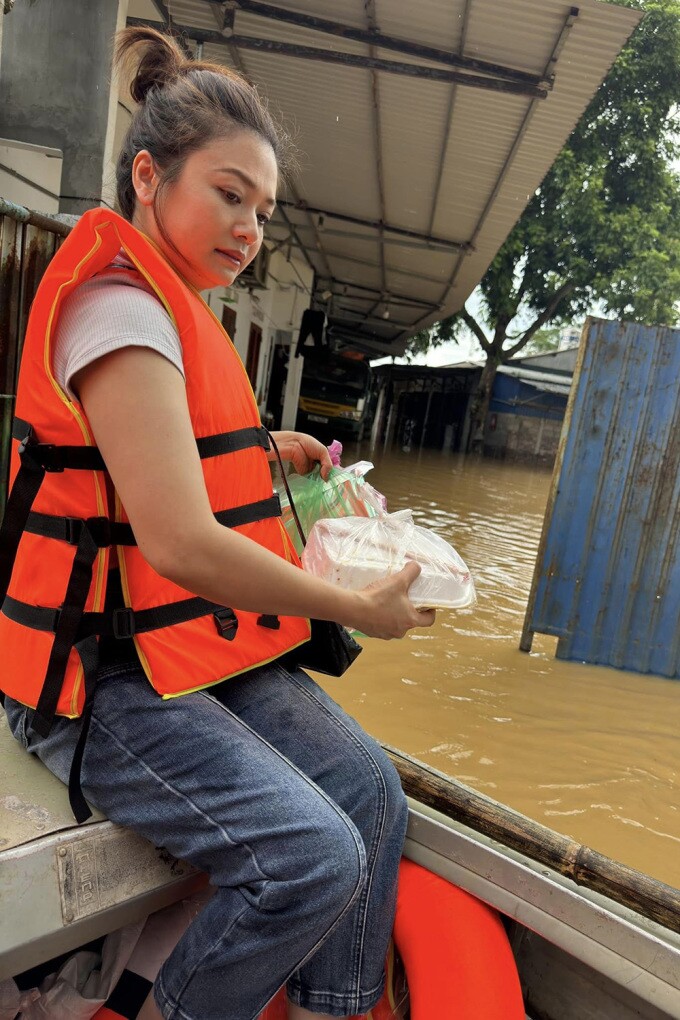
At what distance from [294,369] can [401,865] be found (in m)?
16.5

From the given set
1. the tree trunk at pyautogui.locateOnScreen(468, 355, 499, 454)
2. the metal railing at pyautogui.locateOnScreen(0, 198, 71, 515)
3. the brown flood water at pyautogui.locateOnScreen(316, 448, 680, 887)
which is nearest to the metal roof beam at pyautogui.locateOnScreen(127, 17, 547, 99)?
the metal railing at pyautogui.locateOnScreen(0, 198, 71, 515)

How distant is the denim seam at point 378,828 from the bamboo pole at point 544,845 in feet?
1.19

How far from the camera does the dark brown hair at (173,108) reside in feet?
4.88

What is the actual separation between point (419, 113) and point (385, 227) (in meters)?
3.92

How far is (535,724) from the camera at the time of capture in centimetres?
431

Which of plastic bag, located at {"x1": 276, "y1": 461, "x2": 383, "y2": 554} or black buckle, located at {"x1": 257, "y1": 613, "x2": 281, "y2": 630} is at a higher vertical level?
plastic bag, located at {"x1": 276, "y1": 461, "x2": 383, "y2": 554}

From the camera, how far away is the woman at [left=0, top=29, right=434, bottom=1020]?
1266 mm

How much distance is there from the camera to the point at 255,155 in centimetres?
153

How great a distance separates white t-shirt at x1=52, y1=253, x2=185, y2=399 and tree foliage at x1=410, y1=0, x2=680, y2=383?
2206cm

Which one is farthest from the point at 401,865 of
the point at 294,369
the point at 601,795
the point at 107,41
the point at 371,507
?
the point at 294,369

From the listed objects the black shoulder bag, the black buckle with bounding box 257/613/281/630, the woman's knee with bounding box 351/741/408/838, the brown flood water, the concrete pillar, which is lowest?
the brown flood water

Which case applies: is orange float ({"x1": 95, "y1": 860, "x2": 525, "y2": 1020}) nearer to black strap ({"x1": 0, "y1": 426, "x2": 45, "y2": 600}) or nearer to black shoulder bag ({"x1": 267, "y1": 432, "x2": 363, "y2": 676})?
black shoulder bag ({"x1": 267, "y1": 432, "x2": 363, "y2": 676})

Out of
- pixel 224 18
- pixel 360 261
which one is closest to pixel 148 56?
pixel 224 18

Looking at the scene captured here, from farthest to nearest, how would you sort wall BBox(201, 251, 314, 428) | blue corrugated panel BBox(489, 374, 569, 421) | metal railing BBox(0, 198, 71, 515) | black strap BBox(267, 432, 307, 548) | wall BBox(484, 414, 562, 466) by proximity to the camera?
1. blue corrugated panel BBox(489, 374, 569, 421)
2. wall BBox(484, 414, 562, 466)
3. wall BBox(201, 251, 314, 428)
4. metal railing BBox(0, 198, 71, 515)
5. black strap BBox(267, 432, 307, 548)
